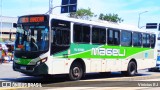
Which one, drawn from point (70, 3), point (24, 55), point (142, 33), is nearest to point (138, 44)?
point (142, 33)

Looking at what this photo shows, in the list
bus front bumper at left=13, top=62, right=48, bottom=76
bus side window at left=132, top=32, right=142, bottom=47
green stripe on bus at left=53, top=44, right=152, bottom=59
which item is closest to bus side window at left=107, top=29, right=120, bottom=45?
green stripe on bus at left=53, top=44, right=152, bottom=59

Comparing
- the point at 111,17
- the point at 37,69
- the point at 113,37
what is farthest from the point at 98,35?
the point at 111,17

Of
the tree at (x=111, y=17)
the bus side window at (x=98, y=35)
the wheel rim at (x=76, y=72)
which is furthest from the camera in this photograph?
the tree at (x=111, y=17)

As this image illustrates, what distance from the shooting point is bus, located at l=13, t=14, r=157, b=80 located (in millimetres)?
17000

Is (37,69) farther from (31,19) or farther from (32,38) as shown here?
(31,19)

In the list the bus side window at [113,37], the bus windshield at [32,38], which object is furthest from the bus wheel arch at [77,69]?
the bus side window at [113,37]

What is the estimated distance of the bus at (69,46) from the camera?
55.8ft

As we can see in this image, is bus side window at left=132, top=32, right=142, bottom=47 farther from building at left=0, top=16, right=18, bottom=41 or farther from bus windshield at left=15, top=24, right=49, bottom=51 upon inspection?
building at left=0, top=16, right=18, bottom=41

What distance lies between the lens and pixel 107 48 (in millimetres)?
21219

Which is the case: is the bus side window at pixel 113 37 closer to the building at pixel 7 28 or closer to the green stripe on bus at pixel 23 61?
the green stripe on bus at pixel 23 61

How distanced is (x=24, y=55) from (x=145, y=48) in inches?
408

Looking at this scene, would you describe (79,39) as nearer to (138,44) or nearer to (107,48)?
(107,48)

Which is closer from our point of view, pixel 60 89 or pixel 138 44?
pixel 60 89

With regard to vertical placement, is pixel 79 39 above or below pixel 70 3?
below
